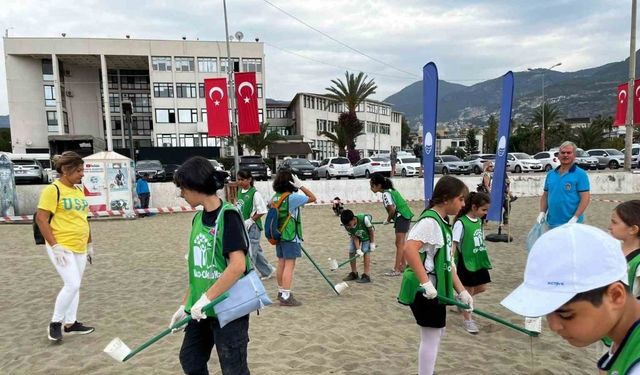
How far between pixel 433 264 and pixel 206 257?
1.63 meters

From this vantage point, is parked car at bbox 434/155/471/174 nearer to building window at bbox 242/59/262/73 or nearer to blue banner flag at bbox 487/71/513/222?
blue banner flag at bbox 487/71/513/222

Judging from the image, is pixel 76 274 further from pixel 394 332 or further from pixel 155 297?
pixel 394 332

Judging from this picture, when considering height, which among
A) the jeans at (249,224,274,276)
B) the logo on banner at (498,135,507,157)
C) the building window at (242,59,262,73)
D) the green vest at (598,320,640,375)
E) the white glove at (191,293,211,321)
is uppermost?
the building window at (242,59,262,73)

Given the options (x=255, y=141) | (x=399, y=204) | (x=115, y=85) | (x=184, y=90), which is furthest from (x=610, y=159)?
(x=115, y=85)

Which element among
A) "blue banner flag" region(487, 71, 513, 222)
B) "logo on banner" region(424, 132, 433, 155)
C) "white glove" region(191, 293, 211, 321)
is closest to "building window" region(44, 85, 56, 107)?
"logo on banner" region(424, 132, 433, 155)

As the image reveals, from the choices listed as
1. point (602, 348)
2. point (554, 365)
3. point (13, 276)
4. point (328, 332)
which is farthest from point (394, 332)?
point (13, 276)

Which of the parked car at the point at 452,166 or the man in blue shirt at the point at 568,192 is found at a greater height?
the man in blue shirt at the point at 568,192

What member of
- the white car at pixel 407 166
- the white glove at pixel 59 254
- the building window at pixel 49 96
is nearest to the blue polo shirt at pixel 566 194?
the white glove at pixel 59 254

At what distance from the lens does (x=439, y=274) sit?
116 inches

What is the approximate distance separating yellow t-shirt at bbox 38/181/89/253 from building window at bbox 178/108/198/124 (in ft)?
157

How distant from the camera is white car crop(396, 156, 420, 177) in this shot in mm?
27672

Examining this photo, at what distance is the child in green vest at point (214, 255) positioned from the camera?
2203mm

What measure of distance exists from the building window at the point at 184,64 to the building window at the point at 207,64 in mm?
1076

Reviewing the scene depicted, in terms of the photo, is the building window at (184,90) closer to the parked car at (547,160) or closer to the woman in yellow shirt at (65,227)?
the parked car at (547,160)
